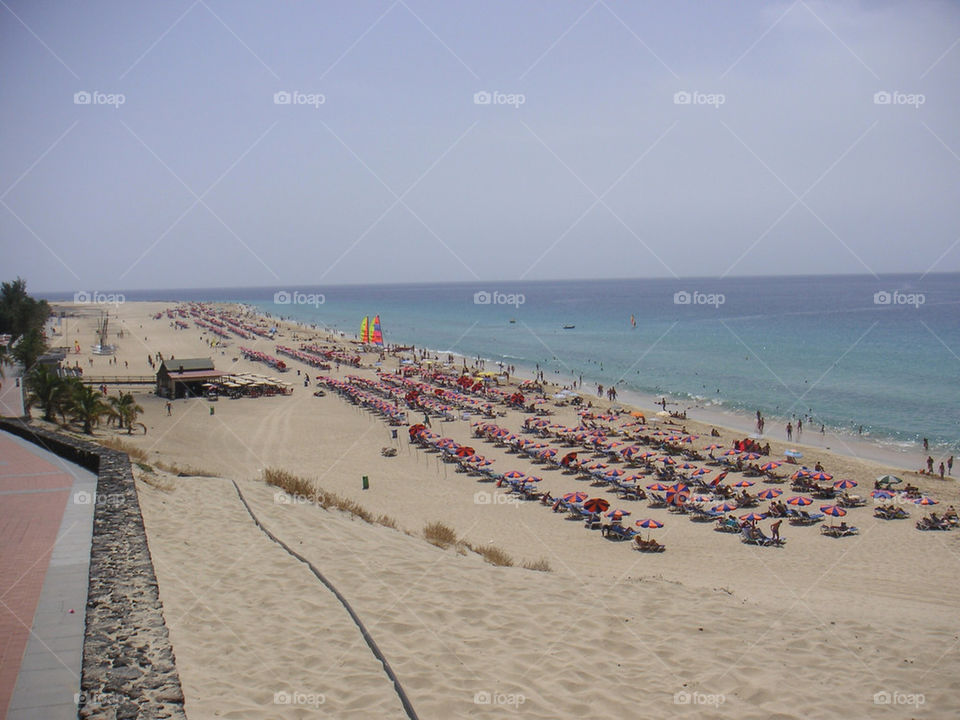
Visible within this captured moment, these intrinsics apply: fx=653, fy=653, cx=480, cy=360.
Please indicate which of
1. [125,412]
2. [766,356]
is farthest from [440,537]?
[766,356]

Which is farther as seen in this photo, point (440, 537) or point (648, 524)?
point (648, 524)

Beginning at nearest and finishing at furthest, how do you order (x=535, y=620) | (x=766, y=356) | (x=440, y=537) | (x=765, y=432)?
(x=535, y=620) → (x=440, y=537) → (x=765, y=432) → (x=766, y=356)

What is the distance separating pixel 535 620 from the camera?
6.96 metres

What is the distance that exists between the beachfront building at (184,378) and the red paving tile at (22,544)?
2156 centimetres

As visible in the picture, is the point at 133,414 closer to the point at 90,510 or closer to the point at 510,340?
the point at 90,510

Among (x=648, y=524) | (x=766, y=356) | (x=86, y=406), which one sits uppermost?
(x=766, y=356)

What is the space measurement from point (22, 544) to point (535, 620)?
5.91 m

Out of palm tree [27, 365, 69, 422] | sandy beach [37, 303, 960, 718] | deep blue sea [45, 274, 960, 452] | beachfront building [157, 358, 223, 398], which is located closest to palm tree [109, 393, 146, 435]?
palm tree [27, 365, 69, 422]

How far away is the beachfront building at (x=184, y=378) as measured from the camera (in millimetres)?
33094

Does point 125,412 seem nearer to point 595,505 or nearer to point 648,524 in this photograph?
point 595,505

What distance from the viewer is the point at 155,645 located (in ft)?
16.0

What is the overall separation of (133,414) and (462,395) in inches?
658

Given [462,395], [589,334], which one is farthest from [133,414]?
[589,334]

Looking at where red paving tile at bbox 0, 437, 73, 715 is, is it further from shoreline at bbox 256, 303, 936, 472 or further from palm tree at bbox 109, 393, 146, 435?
shoreline at bbox 256, 303, 936, 472
